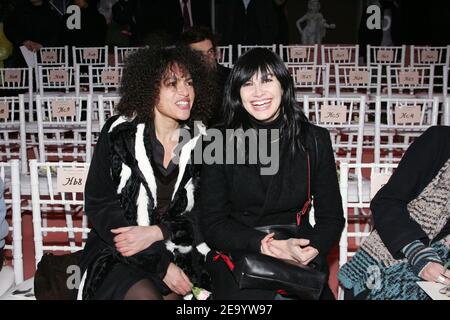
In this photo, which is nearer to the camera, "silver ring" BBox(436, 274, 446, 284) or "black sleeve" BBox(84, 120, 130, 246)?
"silver ring" BBox(436, 274, 446, 284)

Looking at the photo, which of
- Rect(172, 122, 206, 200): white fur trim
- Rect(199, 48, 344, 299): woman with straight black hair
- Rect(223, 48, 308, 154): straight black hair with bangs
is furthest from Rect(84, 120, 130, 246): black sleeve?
Rect(223, 48, 308, 154): straight black hair with bangs

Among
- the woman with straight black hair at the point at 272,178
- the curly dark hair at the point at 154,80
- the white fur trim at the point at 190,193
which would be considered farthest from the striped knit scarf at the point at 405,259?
the curly dark hair at the point at 154,80

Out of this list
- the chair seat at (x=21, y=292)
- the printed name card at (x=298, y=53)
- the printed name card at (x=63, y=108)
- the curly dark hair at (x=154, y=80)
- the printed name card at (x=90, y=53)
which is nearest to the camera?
the chair seat at (x=21, y=292)

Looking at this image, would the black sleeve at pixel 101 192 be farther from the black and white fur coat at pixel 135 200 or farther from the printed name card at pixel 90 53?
the printed name card at pixel 90 53

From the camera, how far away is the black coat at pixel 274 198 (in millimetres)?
1994

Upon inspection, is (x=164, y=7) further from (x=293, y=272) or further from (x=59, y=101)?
(x=293, y=272)

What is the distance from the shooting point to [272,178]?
201 centimetres

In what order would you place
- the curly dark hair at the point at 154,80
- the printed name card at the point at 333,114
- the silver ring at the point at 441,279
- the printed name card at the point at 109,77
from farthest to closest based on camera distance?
the printed name card at the point at 109,77
the printed name card at the point at 333,114
the curly dark hair at the point at 154,80
the silver ring at the point at 441,279

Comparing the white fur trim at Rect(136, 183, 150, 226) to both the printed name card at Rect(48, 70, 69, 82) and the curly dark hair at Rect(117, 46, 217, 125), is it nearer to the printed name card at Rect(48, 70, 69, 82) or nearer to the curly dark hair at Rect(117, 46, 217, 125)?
the curly dark hair at Rect(117, 46, 217, 125)

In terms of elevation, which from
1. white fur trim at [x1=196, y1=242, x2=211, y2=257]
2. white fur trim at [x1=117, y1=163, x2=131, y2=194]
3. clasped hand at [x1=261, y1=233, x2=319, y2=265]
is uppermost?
white fur trim at [x1=117, y1=163, x2=131, y2=194]

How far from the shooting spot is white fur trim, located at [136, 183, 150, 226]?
2072 mm

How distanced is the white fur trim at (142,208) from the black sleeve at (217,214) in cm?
21

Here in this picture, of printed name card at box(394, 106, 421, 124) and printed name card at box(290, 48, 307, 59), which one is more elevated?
printed name card at box(290, 48, 307, 59)

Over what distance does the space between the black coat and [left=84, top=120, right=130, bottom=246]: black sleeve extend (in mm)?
356
